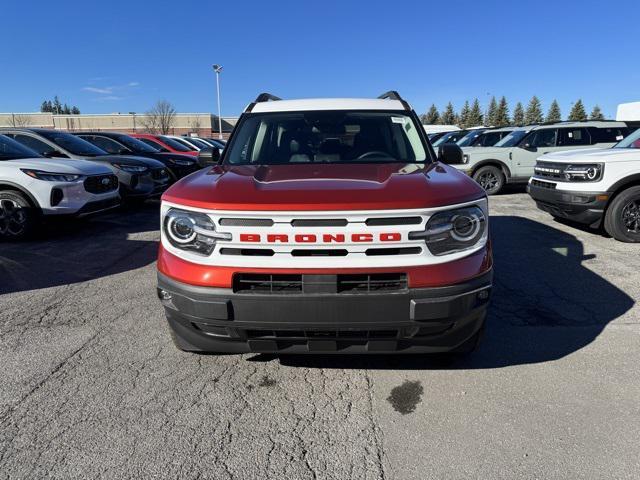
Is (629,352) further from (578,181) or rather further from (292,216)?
(578,181)

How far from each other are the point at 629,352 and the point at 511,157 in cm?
934

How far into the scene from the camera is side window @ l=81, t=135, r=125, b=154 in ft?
35.7

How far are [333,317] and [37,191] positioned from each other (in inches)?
236

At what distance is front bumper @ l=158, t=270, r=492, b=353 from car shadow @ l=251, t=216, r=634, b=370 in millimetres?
654

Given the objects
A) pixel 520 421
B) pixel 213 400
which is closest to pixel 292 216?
pixel 213 400

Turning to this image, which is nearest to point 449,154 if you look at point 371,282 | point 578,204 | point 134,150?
point 371,282

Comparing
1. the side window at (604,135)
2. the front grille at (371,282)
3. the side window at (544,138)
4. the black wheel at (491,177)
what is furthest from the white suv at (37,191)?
the side window at (604,135)

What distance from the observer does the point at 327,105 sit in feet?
13.4

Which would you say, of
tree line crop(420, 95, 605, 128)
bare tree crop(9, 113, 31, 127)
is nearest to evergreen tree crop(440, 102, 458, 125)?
tree line crop(420, 95, 605, 128)

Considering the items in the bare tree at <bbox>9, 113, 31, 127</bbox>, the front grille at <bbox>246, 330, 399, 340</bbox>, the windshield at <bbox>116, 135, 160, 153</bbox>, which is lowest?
the front grille at <bbox>246, 330, 399, 340</bbox>

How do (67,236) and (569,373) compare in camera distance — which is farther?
(67,236)

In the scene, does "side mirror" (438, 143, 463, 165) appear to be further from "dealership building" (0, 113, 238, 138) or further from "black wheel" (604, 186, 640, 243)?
"dealership building" (0, 113, 238, 138)

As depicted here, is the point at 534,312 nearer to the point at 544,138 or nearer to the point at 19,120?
the point at 544,138

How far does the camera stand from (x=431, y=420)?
2457mm
